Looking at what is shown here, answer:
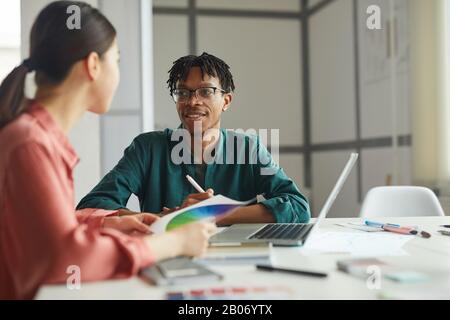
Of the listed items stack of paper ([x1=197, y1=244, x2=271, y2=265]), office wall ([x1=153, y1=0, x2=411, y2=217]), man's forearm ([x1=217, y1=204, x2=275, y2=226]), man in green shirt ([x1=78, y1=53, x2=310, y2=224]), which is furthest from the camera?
office wall ([x1=153, y1=0, x2=411, y2=217])

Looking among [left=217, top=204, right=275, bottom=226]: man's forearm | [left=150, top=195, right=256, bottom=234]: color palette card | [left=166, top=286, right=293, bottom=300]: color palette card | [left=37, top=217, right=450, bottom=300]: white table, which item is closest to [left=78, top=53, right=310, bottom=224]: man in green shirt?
[left=217, top=204, right=275, bottom=226]: man's forearm

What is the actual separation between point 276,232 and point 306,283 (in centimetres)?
45

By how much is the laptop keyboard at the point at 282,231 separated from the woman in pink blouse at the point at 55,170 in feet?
0.96

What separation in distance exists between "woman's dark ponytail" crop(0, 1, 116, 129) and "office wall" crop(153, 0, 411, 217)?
300 cm

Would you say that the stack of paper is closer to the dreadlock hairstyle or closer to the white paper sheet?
the white paper sheet

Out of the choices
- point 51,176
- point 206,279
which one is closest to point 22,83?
point 51,176

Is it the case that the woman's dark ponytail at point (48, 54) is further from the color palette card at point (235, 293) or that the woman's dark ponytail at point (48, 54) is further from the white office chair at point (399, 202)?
the white office chair at point (399, 202)

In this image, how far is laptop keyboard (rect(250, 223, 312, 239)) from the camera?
1.17 meters

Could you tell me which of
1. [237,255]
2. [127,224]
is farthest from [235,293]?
[127,224]

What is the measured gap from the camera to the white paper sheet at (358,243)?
105 cm

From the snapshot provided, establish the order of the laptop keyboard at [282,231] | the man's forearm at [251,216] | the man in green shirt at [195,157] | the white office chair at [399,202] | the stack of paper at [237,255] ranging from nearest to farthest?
the stack of paper at [237,255]
the laptop keyboard at [282,231]
the man's forearm at [251,216]
the man in green shirt at [195,157]
the white office chair at [399,202]

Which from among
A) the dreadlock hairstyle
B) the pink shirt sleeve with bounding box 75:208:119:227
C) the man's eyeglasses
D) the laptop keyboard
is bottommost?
the laptop keyboard

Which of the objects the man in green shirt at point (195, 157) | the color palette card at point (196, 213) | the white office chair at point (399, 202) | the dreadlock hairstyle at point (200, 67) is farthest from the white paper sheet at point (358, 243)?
the white office chair at point (399, 202)
